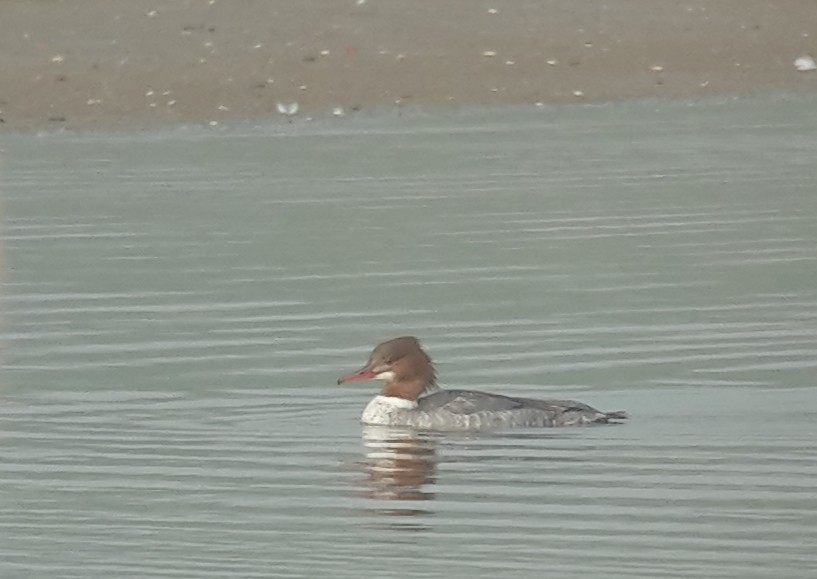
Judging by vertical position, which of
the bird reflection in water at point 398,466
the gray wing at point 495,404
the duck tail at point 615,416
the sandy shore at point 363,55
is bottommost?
the bird reflection in water at point 398,466

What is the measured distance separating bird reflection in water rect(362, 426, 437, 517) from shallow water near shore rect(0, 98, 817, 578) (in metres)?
0.03

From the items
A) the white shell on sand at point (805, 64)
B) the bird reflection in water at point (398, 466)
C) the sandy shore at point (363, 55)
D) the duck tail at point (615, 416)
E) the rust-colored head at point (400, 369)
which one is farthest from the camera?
the white shell on sand at point (805, 64)

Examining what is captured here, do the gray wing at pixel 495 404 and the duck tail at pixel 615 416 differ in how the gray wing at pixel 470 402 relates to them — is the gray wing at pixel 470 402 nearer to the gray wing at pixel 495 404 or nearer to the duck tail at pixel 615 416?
the gray wing at pixel 495 404

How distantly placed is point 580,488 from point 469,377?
2.73 m

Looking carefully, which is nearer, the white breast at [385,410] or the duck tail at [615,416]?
the duck tail at [615,416]

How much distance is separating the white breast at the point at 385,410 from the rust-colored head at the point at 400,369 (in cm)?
9

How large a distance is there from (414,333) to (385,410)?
191cm

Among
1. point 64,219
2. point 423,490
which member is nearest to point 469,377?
point 423,490

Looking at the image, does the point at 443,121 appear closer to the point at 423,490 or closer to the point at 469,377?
the point at 469,377

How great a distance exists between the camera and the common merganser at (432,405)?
1180 cm

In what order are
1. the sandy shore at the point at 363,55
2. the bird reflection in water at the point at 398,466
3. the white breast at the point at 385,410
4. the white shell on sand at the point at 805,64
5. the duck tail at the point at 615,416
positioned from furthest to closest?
the white shell on sand at the point at 805,64 < the sandy shore at the point at 363,55 < the white breast at the point at 385,410 < the duck tail at the point at 615,416 < the bird reflection in water at the point at 398,466

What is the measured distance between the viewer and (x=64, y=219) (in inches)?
726

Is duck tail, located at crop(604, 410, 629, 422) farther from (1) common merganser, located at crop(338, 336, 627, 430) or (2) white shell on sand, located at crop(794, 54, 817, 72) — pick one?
(2) white shell on sand, located at crop(794, 54, 817, 72)

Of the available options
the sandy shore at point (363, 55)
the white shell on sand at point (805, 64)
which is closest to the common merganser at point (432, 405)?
the sandy shore at point (363, 55)
